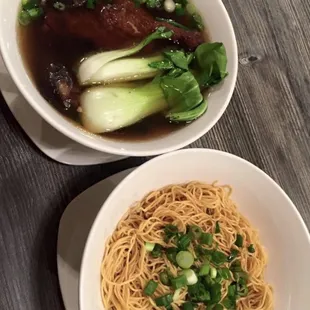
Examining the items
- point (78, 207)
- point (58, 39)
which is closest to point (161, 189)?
point (78, 207)

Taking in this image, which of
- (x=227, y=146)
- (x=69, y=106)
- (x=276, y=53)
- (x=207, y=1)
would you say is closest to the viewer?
(x=69, y=106)

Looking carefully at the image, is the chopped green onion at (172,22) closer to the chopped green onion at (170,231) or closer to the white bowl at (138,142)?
the white bowl at (138,142)

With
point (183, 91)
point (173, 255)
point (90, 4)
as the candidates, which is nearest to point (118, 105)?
point (183, 91)

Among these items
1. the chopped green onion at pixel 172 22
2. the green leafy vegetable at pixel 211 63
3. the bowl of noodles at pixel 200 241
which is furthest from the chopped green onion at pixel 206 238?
the chopped green onion at pixel 172 22

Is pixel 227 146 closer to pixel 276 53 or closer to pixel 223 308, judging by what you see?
pixel 276 53

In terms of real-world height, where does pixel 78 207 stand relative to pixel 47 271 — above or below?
above

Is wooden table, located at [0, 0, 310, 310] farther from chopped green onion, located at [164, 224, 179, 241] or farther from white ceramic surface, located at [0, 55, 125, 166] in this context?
chopped green onion, located at [164, 224, 179, 241]

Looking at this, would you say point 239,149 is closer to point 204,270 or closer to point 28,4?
point 204,270
